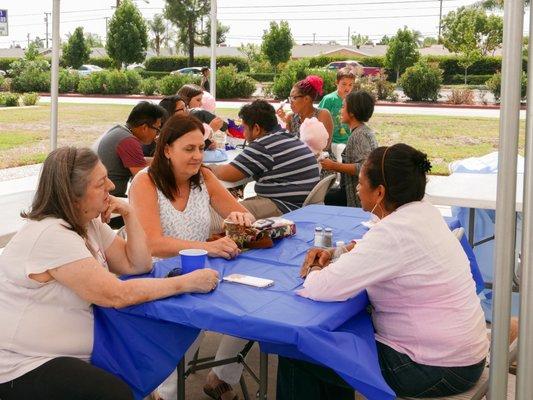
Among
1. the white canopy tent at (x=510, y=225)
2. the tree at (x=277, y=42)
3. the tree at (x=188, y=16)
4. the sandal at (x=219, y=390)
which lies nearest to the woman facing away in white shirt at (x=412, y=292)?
the white canopy tent at (x=510, y=225)

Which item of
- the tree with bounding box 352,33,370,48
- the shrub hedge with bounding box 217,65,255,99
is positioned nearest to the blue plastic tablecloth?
the shrub hedge with bounding box 217,65,255,99

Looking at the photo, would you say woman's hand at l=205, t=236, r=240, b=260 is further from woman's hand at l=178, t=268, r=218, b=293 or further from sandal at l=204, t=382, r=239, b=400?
sandal at l=204, t=382, r=239, b=400

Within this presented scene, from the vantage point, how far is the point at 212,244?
8.79ft

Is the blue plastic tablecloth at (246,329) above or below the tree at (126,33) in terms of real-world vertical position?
below

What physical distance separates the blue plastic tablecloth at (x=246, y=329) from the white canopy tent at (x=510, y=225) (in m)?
0.58

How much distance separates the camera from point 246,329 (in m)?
1.99

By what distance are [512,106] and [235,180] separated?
9.22 feet

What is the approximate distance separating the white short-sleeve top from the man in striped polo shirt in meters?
1.97

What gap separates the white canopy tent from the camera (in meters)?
1.29

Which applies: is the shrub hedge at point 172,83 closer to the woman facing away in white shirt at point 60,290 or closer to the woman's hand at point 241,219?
the woman's hand at point 241,219

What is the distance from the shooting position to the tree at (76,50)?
3247 centimetres

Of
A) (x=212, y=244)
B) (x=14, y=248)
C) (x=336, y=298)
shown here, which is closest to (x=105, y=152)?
(x=212, y=244)

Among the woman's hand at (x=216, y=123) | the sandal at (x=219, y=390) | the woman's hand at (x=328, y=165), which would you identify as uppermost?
the woman's hand at (x=216, y=123)

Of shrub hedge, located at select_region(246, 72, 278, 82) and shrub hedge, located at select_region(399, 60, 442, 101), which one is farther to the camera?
shrub hedge, located at select_region(246, 72, 278, 82)
